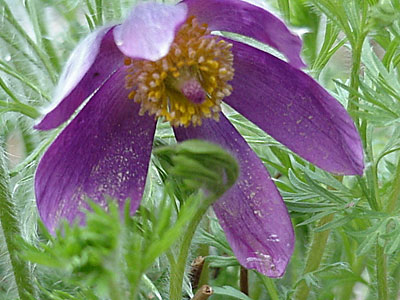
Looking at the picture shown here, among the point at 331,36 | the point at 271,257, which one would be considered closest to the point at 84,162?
→ the point at 271,257

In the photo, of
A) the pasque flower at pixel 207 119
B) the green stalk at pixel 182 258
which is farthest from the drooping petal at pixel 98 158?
the green stalk at pixel 182 258

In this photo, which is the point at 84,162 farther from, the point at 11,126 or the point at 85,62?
the point at 11,126

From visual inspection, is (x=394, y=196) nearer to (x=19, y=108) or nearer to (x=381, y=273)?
(x=381, y=273)

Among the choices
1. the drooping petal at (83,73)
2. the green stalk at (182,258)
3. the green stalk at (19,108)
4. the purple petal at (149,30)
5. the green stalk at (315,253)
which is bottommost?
the green stalk at (315,253)

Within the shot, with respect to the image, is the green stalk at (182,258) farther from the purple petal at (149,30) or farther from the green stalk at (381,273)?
the green stalk at (381,273)

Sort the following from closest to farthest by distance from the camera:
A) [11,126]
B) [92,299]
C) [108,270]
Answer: [108,270] → [92,299] → [11,126]

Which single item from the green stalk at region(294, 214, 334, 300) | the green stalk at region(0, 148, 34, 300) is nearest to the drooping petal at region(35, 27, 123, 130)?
the green stalk at region(0, 148, 34, 300)

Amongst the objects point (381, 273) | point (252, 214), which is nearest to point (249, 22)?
point (252, 214)
